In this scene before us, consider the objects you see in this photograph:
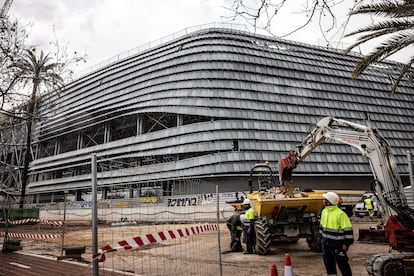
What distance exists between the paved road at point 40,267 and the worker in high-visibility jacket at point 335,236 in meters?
4.50

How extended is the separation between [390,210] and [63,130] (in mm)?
68207

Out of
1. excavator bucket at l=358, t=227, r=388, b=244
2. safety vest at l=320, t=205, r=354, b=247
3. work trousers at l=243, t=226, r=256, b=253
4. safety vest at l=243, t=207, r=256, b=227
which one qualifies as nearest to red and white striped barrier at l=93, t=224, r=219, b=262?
safety vest at l=320, t=205, r=354, b=247

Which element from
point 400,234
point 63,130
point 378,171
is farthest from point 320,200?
point 63,130

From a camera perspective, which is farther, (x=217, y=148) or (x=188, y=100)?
(x=188, y=100)

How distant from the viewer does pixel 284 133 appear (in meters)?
49.4

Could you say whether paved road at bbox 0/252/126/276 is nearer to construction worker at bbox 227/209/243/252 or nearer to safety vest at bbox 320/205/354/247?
construction worker at bbox 227/209/243/252

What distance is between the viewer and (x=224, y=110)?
46.2 metres

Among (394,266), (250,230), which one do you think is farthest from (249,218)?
(394,266)

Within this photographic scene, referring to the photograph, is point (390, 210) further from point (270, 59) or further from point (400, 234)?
point (270, 59)

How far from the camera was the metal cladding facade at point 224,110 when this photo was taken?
45.1 m

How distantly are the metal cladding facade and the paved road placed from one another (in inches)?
1152

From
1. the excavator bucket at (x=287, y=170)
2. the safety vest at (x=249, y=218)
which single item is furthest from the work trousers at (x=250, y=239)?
the excavator bucket at (x=287, y=170)

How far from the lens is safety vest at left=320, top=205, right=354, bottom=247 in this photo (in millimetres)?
5350

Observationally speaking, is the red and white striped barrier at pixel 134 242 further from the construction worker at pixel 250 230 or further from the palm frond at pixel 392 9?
the palm frond at pixel 392 9
